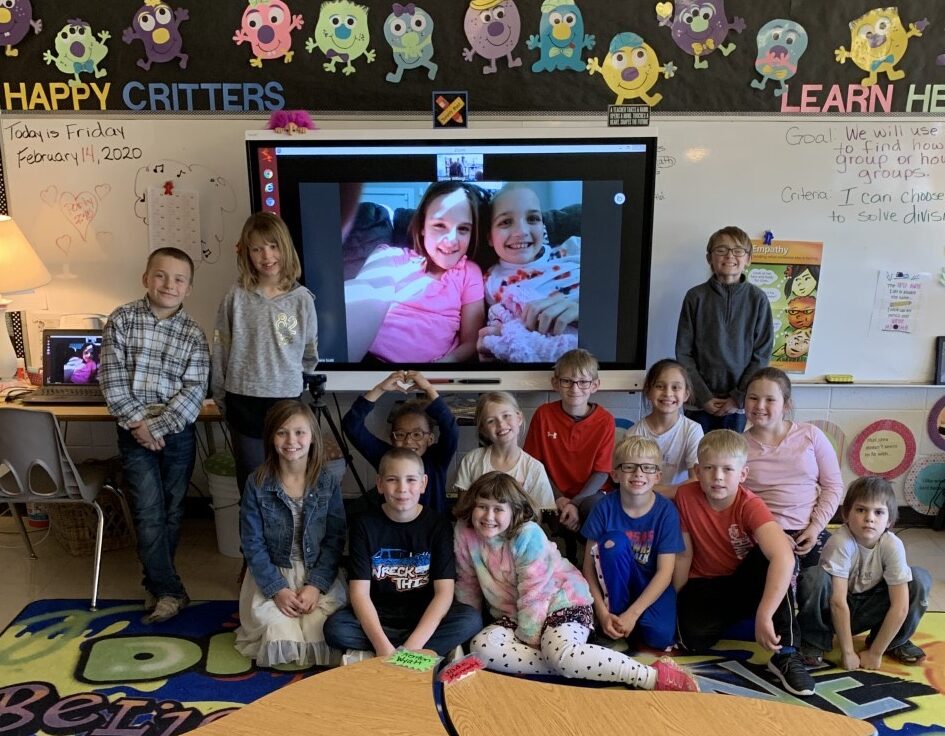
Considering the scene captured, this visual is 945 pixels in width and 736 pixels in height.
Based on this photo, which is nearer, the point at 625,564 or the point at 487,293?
the point at 625,564

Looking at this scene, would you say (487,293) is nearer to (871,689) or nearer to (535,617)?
(535,617)

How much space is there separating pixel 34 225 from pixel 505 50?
6.74 ft

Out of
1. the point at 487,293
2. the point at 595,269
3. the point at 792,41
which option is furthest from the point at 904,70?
the point at 487,293

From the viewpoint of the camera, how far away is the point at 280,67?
2.97 metres

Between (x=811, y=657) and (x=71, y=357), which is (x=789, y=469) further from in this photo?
(x=71, y=357)

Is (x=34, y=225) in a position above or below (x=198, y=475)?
above

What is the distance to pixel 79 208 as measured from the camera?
3148 millimetres

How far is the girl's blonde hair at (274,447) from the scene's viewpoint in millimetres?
2389

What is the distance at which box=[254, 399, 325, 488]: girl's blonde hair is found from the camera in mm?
2389

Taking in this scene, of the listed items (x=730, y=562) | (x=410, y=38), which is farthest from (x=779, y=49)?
(x=730, y=562)

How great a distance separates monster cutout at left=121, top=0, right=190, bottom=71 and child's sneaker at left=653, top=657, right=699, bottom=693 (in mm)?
2732

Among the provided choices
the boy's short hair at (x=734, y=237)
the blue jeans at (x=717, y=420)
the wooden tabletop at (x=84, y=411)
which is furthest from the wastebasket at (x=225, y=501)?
the boy's short hair at (x=734, y=237)

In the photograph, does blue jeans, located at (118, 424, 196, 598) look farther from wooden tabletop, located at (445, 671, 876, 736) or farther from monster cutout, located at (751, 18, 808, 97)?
monster cutout, located at (751, 18, 808, 97)

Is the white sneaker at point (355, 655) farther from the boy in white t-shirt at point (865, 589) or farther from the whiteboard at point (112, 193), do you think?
the whiteboard at point (112, 193)
